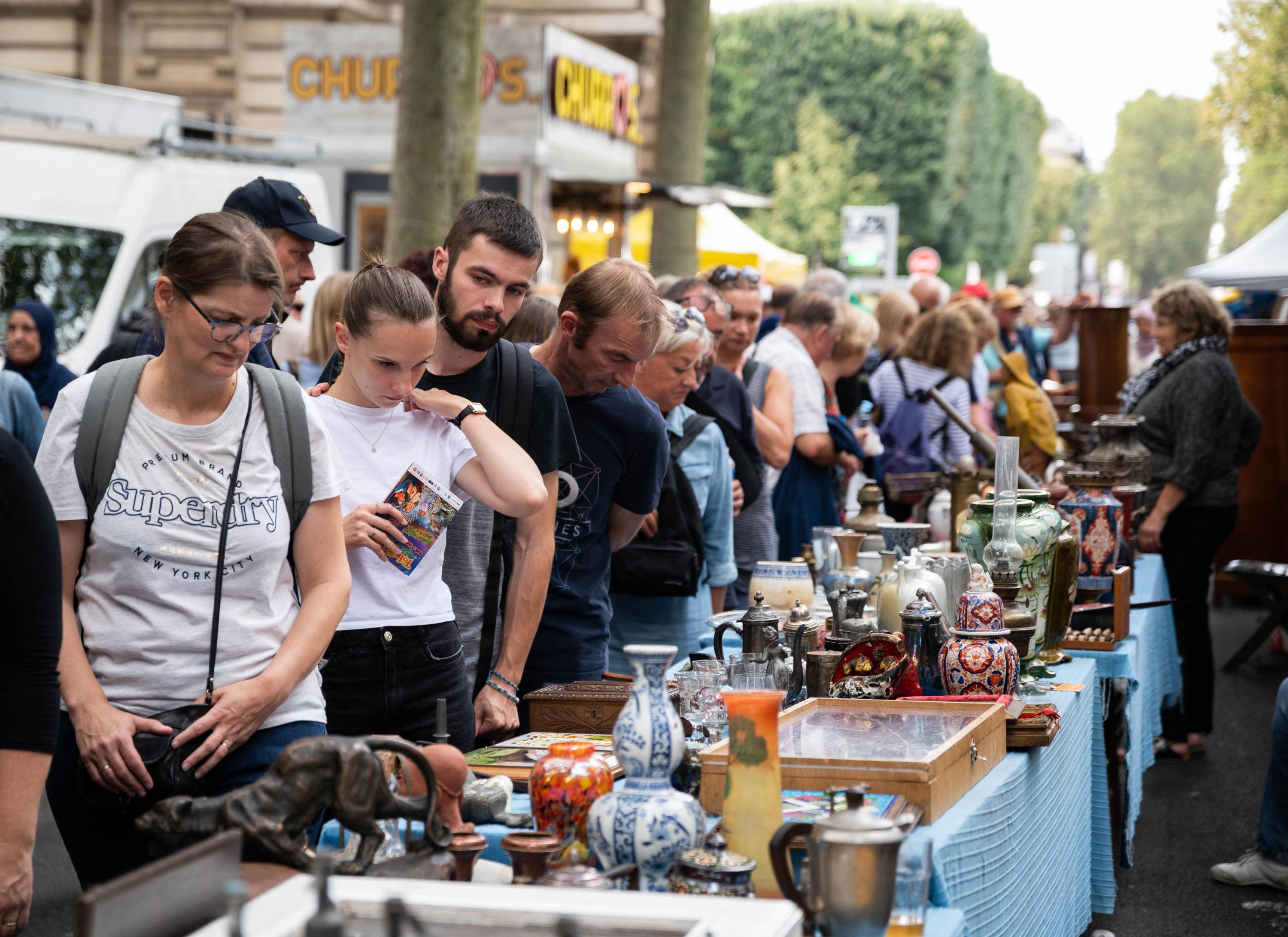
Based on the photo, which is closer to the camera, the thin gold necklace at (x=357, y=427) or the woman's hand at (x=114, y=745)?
the woman's hand at (x=114, y=745)

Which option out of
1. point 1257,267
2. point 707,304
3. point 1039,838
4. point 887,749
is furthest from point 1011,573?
point 1257,267

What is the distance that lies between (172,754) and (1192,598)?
5.83 m

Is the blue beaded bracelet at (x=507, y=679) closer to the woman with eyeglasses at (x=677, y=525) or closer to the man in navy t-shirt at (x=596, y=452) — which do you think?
the man in navy t-shirt at (x=596, y=452)

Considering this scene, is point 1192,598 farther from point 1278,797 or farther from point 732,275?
point 732,275

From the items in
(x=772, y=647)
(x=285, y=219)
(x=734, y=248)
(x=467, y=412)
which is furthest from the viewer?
(x=734, y=248)

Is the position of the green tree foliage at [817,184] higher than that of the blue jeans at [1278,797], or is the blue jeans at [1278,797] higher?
the green tree foliage at [817,184]

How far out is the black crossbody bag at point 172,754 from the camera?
2.42 m

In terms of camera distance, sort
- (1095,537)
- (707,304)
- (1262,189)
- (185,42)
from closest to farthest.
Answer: (1095,537), (707,304), (185,42), (1262,189)

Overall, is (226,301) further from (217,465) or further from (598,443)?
(598,443)

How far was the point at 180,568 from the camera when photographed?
2453 mm

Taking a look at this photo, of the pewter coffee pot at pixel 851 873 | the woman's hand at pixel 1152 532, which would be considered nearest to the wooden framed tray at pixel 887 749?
the pewter coffee pot at pixel 851 873

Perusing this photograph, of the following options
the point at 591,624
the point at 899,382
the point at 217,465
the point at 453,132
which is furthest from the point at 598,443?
the point at 453,132

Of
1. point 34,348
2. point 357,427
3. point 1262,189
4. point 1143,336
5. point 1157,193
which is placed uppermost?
point 1157,193

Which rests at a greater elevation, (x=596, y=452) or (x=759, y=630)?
(x=596, y=452)
